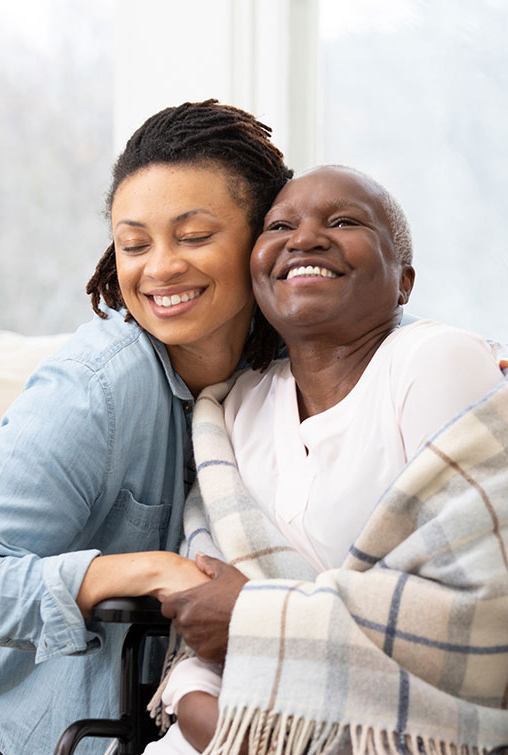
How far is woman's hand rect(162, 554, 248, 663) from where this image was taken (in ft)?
3.95

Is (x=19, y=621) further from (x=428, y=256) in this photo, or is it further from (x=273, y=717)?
(x=428, y=256)

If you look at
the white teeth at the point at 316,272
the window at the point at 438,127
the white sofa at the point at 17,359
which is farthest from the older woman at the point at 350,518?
the window at the point at 438,127

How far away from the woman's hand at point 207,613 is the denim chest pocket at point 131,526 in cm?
32

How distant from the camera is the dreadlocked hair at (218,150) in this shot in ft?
5.08

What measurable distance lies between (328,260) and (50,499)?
0.59 metres

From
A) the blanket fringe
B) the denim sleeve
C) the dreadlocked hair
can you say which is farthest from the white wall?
the blanket fringe

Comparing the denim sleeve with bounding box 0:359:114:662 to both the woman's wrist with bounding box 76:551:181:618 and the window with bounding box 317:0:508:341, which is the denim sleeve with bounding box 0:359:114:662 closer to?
the woman's wrist with bounding box 76:551:181:618

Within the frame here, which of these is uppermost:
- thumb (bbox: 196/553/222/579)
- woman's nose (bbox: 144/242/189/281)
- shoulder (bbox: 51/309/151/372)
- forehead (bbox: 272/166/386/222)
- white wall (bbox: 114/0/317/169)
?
white wall (bbox: 114/0/317/169)

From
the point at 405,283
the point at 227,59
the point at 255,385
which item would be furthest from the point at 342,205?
the point at 227,59

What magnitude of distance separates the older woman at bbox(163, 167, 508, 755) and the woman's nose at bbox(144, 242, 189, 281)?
0.13 m

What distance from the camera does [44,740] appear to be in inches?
60.1

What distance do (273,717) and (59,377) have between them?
68cm

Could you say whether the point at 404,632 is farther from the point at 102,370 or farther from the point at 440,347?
the point at 102,370

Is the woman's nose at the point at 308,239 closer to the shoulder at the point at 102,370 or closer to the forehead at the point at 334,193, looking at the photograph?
the forehead at the point at 334,193
